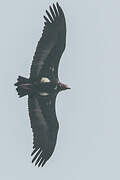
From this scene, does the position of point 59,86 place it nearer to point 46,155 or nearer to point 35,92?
point 35,92

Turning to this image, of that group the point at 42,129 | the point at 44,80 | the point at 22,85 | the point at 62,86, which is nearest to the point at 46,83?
the point at 44,80

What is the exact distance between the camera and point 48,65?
1825 centimetres

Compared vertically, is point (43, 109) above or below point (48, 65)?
below

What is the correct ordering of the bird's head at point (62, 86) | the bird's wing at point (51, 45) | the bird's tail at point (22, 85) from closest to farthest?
the bird's tail at point (22, 85) → the bird's wing at point (51, 45) → the bird's head at point (62, 86)

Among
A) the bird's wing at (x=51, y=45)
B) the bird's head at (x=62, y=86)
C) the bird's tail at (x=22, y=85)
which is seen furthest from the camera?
the bird's head at (x=62, y=86)

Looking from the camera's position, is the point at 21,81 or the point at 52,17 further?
the point at 52,17

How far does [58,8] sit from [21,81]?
120 inches

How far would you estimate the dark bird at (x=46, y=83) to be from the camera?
57.9ft

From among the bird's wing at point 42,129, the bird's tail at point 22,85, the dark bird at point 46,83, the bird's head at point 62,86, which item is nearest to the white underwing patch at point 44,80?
the dark bird at point 46,83

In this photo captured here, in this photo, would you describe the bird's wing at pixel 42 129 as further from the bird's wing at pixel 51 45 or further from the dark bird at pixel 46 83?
the bird's wing at pixel 51 45

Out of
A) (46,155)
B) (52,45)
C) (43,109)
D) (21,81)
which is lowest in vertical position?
(46,155)

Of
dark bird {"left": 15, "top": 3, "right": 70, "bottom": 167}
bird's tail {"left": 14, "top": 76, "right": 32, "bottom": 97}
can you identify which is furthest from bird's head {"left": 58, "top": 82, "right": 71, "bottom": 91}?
bird's tail {"left": 14, "top": 76, "right": 32, "bottom": 97}

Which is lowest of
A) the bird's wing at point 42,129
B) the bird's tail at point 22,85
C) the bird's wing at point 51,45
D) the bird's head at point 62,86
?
the bird's wing at point 42,129

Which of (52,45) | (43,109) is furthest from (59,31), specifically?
(43,109)
